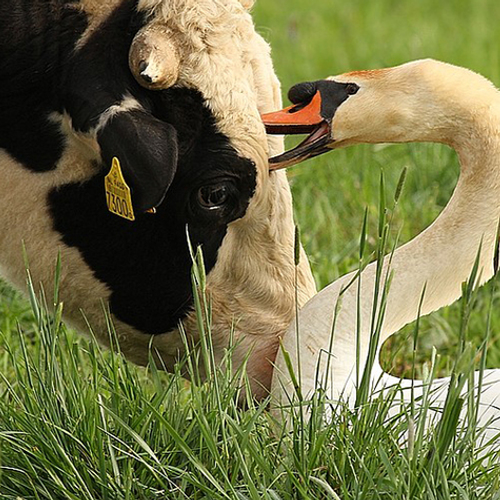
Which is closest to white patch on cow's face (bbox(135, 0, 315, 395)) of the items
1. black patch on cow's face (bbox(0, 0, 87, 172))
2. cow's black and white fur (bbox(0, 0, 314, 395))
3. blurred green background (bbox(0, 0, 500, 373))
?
cow's black and white fur (bbox(0, 0, 314, 395))

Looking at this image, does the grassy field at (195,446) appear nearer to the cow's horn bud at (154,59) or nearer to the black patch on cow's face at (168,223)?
the black patch on cow's face at (168,223)

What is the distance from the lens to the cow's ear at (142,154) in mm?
3471

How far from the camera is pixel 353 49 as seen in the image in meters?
9.38

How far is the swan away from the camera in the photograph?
3.61 meters

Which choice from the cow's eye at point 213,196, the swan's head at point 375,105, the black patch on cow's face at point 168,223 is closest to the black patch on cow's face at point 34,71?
the black patch on cow's face at point 168,223

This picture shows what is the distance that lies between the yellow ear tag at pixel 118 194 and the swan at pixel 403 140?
1.60ft

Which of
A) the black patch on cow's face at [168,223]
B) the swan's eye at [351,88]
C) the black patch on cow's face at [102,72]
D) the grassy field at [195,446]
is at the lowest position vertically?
the grassy field at [195,446]

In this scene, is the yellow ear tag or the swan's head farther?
the swan's head

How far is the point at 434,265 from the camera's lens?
3.70 meters

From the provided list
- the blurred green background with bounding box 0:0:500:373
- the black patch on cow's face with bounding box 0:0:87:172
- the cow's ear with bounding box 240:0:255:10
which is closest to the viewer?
the black patch on cow's face with bounding box 0:0:87:172

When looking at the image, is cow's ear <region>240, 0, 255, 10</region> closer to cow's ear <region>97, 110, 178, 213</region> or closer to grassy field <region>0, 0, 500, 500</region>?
cow's ear <region>97, 110, 178, 213</region>

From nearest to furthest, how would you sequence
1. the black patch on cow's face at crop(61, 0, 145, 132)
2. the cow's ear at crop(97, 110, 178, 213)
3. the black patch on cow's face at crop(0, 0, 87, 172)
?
the cow's ear at crop(97, 110, 178, 213) < the black patch on cow's face at crop(61, 0, 145, 132) < the black patch on cow's face at crop(0, 0, 87, 172)

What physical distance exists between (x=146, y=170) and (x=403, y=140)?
0.81 metres

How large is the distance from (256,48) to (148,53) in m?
0.43
